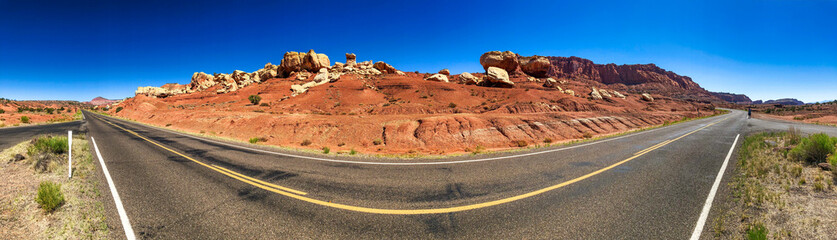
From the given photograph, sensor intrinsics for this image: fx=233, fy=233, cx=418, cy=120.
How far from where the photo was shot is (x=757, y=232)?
3.16 m

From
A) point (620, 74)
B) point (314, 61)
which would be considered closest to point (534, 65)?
point (314, 61)

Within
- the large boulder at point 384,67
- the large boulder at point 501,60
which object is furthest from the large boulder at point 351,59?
the large boulder at point 501,60

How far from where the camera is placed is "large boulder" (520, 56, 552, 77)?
60.5 metres

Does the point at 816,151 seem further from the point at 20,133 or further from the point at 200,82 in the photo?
the point at 200,82

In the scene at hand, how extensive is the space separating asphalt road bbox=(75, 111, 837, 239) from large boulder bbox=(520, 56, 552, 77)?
5866 cm

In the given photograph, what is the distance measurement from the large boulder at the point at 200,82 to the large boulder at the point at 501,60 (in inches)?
3675

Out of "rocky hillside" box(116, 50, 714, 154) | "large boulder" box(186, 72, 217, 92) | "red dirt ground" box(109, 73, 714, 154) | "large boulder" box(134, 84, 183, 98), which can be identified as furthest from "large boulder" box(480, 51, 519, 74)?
"large boulder" box(134, 84, 183, 98)

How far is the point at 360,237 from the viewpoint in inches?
131

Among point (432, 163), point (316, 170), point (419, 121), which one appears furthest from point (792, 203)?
point (419, 121)

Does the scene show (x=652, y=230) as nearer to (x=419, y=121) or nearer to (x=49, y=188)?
(x=49, y=188)

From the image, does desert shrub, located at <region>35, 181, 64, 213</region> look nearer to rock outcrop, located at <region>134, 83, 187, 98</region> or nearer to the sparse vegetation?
the sparse vegetation

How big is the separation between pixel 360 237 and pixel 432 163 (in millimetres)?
4509

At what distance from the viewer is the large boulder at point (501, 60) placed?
57719mm

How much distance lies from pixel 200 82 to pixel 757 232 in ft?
384
